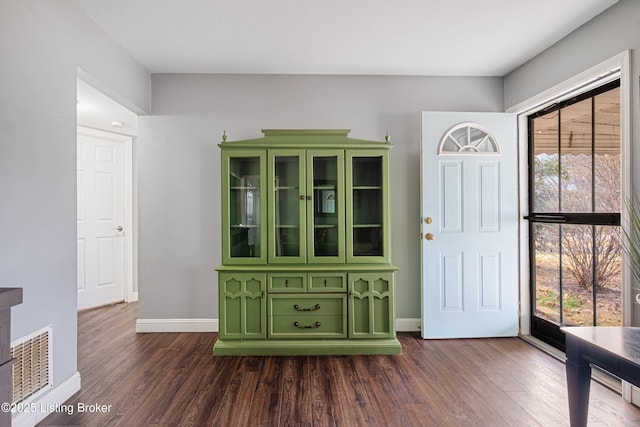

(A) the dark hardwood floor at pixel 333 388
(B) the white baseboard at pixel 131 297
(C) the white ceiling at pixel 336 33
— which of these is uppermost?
(C) the white ceiling at pixel 336 33

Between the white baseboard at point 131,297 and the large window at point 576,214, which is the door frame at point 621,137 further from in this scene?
the white baseboard at point 131,297

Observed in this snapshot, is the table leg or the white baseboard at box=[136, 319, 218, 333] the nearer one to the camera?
the table leg

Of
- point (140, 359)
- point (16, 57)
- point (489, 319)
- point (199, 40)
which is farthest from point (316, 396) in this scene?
point (199, 40)

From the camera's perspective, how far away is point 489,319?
3.11 metres

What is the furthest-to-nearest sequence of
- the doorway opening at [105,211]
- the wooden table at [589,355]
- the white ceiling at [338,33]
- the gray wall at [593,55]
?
the doorway opening at [105,211] < the white ceiling at [338,33] < the gray wall at [593,55] < the wooden table at [589,355]

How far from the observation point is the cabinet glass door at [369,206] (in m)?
2.88

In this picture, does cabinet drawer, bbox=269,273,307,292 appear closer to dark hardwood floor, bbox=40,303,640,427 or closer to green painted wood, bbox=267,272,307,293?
green painted wood, bbox=267,272,307,293

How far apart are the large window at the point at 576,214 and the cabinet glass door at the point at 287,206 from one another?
213 cm

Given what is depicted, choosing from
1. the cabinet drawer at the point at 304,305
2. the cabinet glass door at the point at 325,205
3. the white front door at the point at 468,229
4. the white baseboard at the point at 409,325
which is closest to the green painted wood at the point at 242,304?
the cabinet drawer at the point at 304,305

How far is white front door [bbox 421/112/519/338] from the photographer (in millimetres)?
3100

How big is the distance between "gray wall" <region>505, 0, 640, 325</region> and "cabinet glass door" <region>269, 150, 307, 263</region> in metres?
2.13

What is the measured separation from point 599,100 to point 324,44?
6.82 ft

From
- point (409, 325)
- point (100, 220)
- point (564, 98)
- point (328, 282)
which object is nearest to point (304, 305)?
point (328, 282)

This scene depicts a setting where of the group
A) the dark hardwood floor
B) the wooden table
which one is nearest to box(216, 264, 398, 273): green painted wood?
the dark hardwood floor
